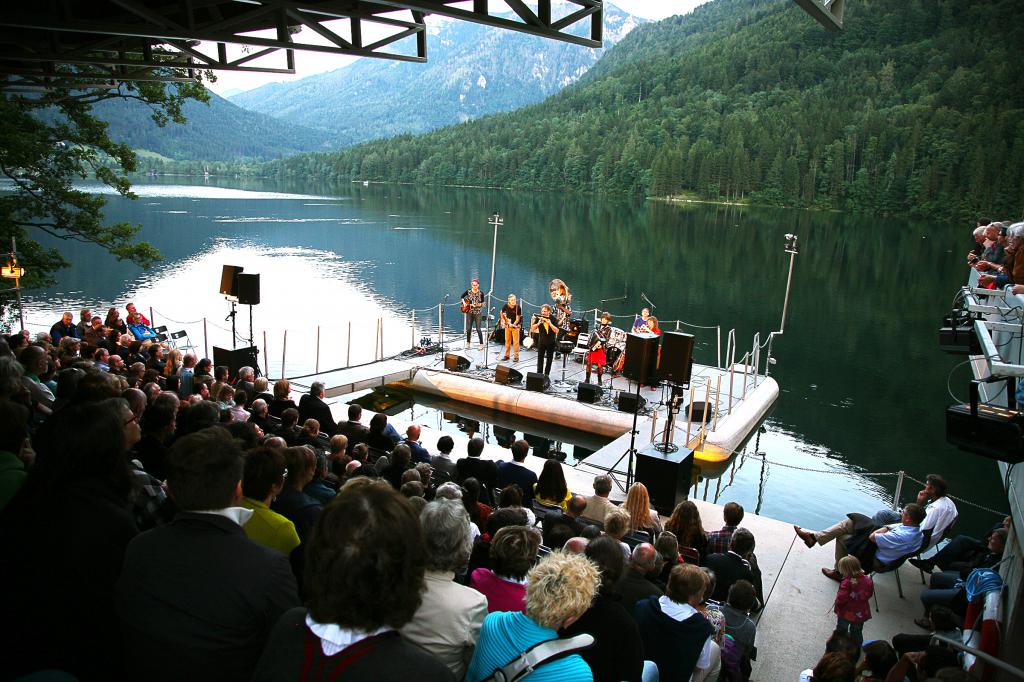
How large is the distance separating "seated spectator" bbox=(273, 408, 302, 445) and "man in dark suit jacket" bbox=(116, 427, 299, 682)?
4.62m

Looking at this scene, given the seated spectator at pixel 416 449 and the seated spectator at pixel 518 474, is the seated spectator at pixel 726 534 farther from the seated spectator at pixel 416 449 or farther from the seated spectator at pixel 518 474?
the seated spectator at pixel 416 449

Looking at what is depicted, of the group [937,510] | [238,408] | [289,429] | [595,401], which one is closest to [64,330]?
[238,408]

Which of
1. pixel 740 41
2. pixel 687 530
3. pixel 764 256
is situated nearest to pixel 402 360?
pixel 687 530

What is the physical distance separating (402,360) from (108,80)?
819cm

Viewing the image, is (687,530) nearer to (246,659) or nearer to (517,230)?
(246,659)

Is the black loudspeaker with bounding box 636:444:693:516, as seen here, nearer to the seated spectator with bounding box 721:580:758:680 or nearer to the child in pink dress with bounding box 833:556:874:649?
the child in pink dress with bounding box 833:556:874:649

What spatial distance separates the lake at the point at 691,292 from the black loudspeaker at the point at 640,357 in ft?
12.1

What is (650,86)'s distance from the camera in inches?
5901

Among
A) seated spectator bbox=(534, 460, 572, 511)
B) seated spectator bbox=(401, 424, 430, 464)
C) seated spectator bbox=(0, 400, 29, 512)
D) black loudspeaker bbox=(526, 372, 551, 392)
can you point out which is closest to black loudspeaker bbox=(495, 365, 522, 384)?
black loudspeaker bbox=(526, 372, 551, 392)

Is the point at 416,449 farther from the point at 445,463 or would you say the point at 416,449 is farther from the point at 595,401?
the point at 595,401

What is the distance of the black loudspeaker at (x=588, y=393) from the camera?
1412 cm

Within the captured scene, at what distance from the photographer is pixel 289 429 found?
6.96m

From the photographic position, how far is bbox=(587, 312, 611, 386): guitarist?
48.9 ft

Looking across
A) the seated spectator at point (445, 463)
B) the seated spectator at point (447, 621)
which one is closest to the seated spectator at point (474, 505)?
the seated spectator at point (445, 463)
